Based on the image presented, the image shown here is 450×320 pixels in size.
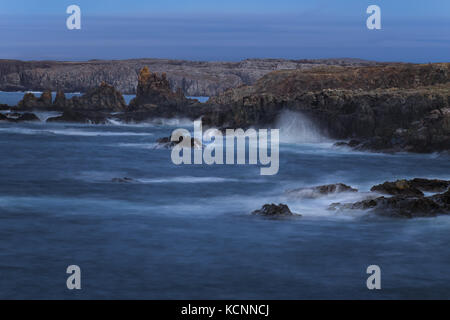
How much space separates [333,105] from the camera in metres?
39.5

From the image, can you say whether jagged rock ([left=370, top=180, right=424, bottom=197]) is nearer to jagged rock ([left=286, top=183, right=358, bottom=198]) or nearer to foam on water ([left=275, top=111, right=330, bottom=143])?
jagged rock ([left=286, top=183, right=358, bottom=198])

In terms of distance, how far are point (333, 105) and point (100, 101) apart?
32208 millimetres

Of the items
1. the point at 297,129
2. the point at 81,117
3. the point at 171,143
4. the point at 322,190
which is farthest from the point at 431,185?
the point at 81,117

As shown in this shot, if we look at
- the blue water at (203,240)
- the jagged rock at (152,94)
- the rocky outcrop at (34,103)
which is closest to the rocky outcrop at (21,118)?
the rocky outcrop at (34,103)

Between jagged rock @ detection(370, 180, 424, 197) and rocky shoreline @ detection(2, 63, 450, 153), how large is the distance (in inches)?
516

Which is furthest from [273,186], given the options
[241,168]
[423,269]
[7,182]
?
[423,269]

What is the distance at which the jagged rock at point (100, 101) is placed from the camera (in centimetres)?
6575

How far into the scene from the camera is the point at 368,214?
16.2 meters

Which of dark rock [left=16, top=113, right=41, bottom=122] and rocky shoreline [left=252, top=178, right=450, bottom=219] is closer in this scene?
rocky shoreline [left=252, top=178, right=450, bottom=219]

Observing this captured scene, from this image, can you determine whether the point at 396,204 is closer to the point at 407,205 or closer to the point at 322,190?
the point at 407,205

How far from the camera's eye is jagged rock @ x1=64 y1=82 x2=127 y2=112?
6575 centimetres

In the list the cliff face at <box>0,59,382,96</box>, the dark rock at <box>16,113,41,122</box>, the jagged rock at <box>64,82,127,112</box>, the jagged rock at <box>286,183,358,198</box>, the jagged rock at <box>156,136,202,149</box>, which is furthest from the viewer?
the cliff face at <box>0,59,382,96</box>

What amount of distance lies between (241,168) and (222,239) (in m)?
13.6

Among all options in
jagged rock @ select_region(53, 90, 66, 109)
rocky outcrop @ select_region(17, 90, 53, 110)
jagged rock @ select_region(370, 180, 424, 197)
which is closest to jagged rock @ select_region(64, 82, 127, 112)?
jagged rock @ select_region(53, 90, 66, 109)
